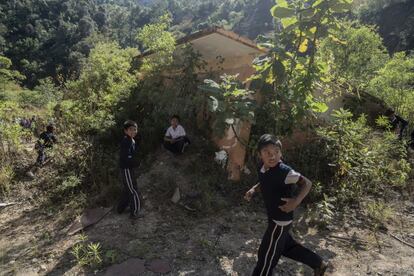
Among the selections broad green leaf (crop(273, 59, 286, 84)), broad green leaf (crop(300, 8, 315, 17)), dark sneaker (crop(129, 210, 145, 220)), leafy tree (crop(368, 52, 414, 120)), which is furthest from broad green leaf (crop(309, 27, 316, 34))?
leafy tree (crop(368, 52, 414, 120))

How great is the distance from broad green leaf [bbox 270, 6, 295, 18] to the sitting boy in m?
3.04

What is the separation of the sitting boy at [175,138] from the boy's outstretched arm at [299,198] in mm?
4193

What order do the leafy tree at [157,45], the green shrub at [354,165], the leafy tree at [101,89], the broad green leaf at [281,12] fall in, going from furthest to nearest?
the leafy tree at [101,89] → the leafy tree at [157,45] → the green shrub at [354,165] → the broad green leaf at [281,12]

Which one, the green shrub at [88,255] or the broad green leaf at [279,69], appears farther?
the broad green leaf at [279,69]

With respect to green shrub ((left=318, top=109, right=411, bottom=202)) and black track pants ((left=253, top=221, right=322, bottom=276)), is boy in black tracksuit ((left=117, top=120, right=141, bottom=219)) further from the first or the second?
green shrub ((left=318, top=109, right=411, bottom=202))

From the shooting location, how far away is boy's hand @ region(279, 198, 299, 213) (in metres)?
3.01

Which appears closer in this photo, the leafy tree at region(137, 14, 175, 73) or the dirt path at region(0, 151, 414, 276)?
the dirt path at region(0, 151, 414, 276)

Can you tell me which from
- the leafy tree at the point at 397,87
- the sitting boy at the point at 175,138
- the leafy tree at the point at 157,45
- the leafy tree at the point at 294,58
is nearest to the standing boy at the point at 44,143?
the leafy tree at the point at 157,45

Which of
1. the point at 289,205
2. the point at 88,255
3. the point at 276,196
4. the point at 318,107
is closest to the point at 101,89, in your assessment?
the point at 88,255

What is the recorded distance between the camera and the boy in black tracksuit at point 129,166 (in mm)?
5266

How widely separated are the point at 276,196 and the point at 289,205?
172 mm

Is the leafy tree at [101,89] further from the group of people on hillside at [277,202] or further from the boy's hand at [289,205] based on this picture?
the boy's hand at [289,205]

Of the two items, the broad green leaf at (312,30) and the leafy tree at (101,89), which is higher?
the broad green leaf at (312,30)

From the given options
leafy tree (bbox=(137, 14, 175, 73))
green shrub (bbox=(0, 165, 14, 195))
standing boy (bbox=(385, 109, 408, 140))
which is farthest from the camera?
standing boy (bbox=(385, 109, 408, 140))
